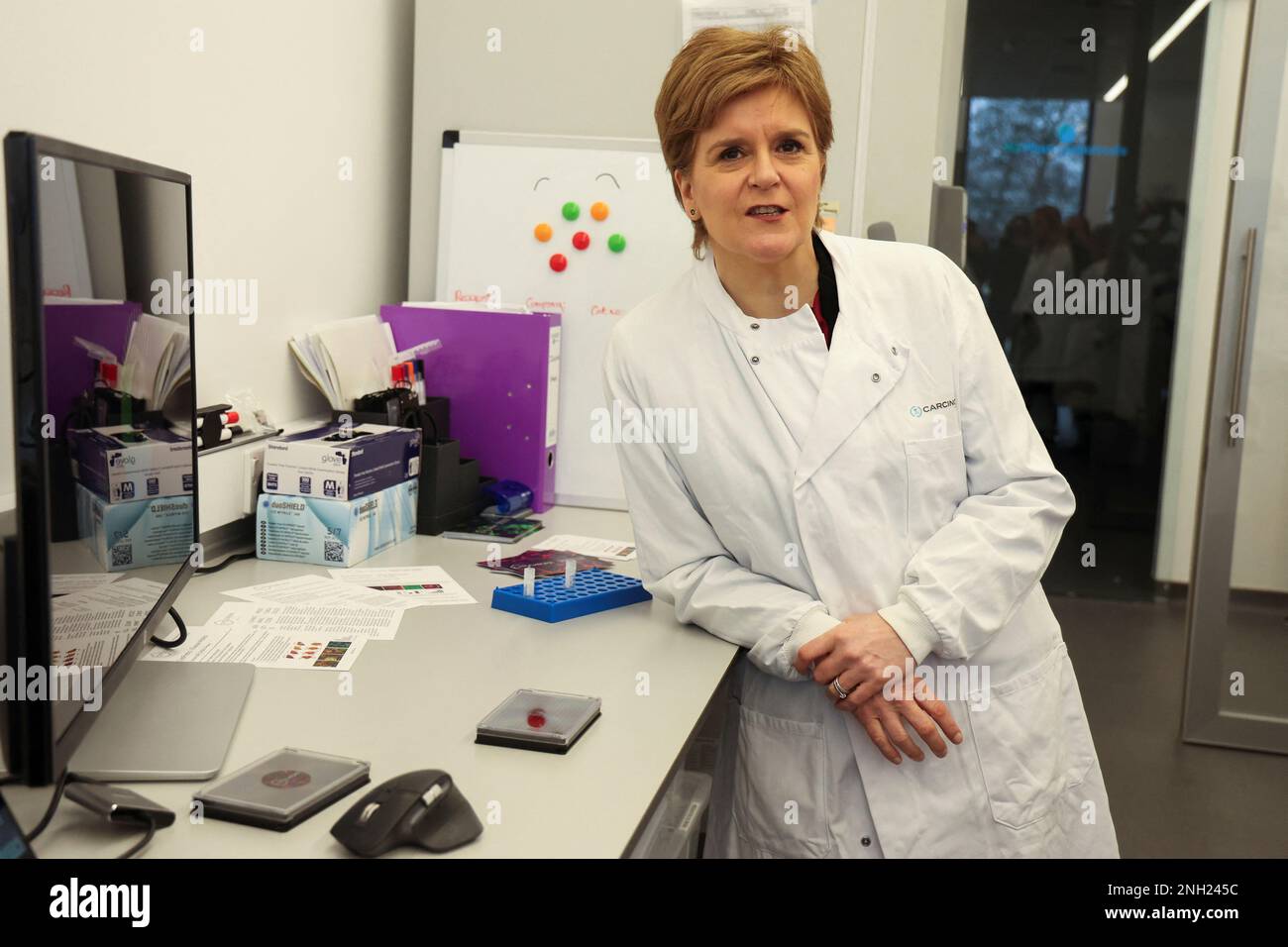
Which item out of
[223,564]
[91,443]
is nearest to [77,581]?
[91,443]

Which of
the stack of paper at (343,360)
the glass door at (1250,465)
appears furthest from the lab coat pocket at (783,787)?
the glass door at (1250,465)

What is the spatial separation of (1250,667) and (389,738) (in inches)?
116

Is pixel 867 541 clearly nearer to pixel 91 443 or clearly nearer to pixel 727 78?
pixel 727 78

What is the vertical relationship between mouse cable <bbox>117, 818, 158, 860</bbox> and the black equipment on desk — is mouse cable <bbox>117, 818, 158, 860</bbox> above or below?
below

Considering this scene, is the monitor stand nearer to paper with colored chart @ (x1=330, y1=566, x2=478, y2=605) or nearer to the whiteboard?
paper with colored chart @ (x1=330, y1=566, x2=478, y2=605)

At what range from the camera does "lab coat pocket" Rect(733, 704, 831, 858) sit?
1483mm

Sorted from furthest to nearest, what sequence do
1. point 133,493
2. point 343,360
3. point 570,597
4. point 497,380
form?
point 497,380
point 343,360
point 570,597
point 133,493

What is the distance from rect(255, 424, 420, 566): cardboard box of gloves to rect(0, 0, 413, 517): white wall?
0.43 feet

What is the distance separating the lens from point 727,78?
150 centimetres

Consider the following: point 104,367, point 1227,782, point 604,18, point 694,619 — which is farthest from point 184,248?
point 1227,782

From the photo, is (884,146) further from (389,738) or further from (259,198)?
(389,738)

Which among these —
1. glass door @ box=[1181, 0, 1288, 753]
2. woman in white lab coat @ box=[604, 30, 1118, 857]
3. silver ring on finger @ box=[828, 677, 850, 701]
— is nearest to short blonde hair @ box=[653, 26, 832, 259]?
woman in white lab coat @ box=[604, 30, 1118, 857]

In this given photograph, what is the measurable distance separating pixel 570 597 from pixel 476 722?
0.42m

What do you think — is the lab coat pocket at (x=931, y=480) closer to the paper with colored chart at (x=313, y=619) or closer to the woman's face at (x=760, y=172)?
the woman's face at (x=760, y=172)
